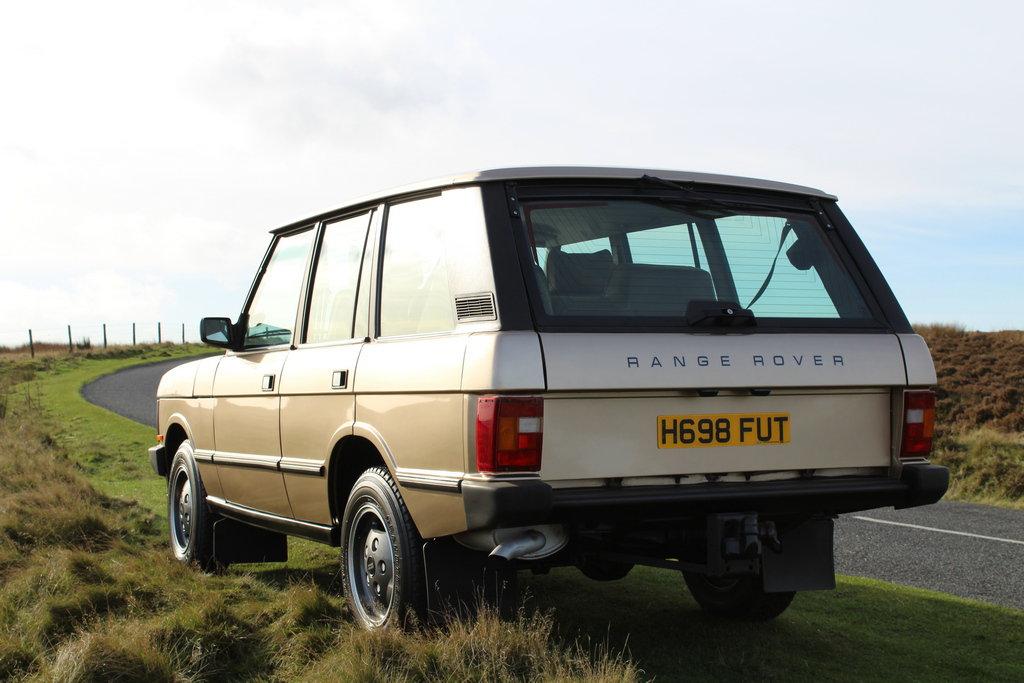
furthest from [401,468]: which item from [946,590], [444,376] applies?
[946,590]

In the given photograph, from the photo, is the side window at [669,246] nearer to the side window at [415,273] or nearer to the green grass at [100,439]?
the side window at [415,273]

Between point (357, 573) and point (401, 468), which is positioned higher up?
point (401, 468)

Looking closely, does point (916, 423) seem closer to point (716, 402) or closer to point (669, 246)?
point (716, 402)

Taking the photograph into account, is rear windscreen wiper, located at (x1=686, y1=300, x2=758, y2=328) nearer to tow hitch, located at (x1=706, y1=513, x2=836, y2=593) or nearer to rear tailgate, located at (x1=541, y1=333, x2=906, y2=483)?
rear tailgate, located at (x1=541, y1=333, x2=906, y2=483)

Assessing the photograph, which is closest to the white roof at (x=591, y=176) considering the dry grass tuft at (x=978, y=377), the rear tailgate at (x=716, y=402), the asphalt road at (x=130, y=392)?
the rear tailgate at (x=716, y=402)

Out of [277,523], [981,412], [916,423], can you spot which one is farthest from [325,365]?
[981,412]

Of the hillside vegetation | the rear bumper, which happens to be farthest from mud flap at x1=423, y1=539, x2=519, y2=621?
the hillside vegetation

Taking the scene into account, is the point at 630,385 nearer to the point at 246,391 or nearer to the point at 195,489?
the point at 246,391

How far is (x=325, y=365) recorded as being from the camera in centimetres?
562

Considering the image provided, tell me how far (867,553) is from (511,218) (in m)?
6.07

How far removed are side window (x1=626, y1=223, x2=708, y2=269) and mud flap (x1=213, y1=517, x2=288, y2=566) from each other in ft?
11.8

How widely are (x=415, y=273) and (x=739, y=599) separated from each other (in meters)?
2.56

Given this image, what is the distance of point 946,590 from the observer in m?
7.82

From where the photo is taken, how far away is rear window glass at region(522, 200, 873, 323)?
4.70 metres
